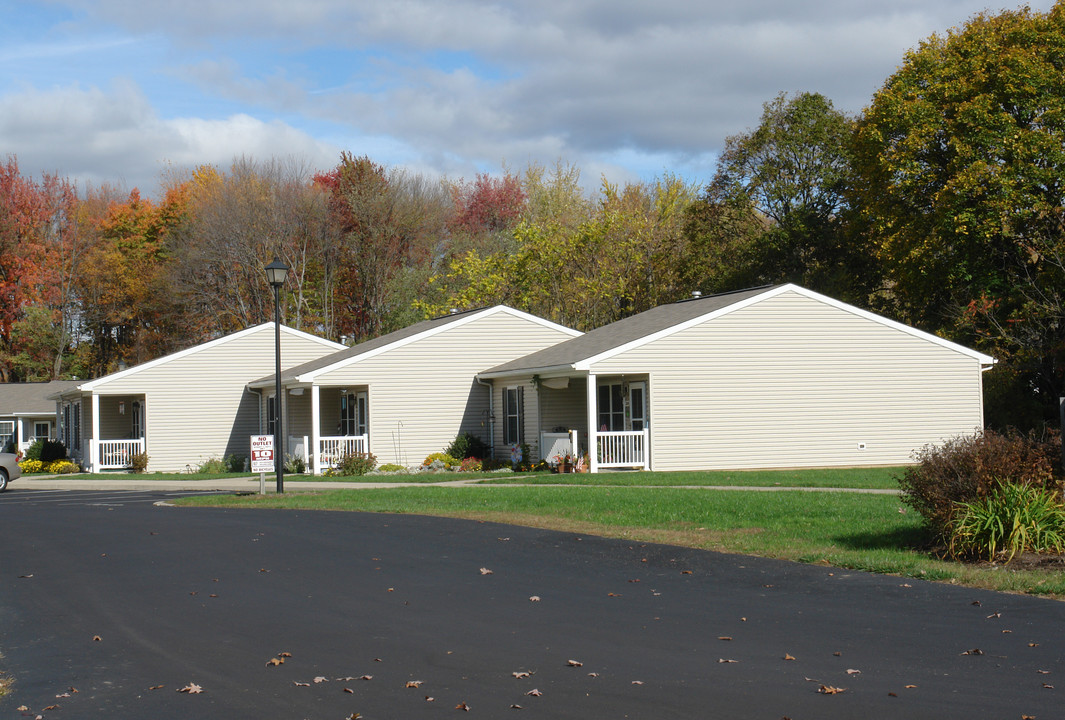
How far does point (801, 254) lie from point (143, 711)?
41.8 meters

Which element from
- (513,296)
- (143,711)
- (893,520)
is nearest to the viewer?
(143,711)

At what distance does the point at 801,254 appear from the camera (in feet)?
150

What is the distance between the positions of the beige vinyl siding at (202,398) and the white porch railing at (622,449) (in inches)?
614

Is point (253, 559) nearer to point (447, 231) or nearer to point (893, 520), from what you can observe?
point (893, 520)

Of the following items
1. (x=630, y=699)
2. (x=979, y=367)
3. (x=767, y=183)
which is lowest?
(x=630, y=699)

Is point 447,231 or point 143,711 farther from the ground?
point 447,231

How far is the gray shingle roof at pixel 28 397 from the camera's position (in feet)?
162

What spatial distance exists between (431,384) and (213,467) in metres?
9.02

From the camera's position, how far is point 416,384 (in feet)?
109

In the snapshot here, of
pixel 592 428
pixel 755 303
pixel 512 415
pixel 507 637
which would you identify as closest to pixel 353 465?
pixel 512 415

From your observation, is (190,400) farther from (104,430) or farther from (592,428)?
(592,428)

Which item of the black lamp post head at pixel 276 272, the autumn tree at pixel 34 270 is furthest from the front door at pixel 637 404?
the autumn tree at pixel 34 270

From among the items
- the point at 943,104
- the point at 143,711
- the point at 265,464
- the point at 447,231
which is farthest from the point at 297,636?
the point at 447,231

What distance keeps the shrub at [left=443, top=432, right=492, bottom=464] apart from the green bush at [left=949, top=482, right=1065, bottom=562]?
22.0 metres
